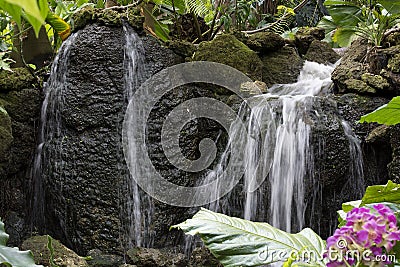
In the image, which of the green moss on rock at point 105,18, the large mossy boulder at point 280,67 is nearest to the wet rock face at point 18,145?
the green moss on rock at point 105,18

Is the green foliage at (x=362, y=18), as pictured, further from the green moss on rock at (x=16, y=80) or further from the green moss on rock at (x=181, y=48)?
the green moss on rock at (x=16, y=80)

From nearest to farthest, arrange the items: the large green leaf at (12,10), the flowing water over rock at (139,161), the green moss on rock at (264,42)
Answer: the large green leaf at (12,10) < the flowing water over rock at (139,161) < the green moss on rock at (264,42)

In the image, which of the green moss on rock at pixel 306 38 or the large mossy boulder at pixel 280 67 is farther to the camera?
the green moss on rock at pixel 306 38

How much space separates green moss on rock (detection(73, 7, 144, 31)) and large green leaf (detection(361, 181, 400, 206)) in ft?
13.0

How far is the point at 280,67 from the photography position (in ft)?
18.7

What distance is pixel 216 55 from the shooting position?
4.98 meters

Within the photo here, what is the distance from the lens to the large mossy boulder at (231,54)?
4962 millimetres

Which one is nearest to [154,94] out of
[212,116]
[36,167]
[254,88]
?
[212,116]

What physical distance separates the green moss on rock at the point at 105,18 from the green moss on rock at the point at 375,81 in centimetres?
231

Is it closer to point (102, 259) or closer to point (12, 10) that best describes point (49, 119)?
point (102, 259)

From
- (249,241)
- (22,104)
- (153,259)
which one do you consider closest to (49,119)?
(22,104)

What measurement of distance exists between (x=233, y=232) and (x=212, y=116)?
3556mm

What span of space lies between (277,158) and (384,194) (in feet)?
9.24

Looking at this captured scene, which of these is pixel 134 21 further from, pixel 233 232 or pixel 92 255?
pixel 233 232
